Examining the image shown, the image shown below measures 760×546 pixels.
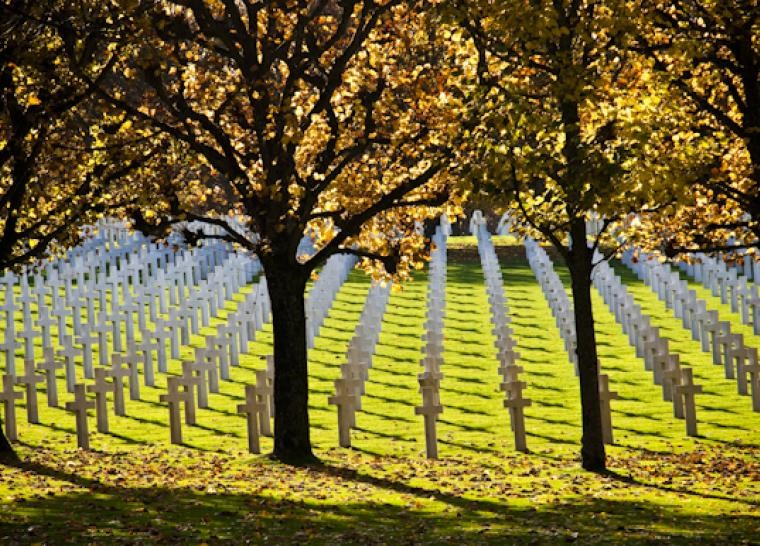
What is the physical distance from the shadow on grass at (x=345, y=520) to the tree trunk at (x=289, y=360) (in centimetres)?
265

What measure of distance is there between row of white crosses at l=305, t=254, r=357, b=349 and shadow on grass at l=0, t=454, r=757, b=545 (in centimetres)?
1376

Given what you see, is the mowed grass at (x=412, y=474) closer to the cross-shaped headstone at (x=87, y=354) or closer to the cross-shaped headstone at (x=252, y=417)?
the cross-shaped headstone at (x=252, y=417)

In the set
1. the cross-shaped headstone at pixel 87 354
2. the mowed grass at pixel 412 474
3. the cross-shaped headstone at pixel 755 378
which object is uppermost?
the cross-shaped headstone at pixel 87 354

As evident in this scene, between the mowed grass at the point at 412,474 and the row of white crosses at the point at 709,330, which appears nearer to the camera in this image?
the mowed grass at the point at 412,474

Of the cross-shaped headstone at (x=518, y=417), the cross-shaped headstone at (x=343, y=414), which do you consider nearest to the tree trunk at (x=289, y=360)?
the cross-shaped headstone at (x=343, y=414)

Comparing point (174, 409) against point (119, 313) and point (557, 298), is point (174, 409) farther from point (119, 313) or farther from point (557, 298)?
point (557, 298)

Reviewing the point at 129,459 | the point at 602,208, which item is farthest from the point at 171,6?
the point at 602,208

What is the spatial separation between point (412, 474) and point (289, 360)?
2.35 m

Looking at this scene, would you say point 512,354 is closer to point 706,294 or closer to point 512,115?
point 512,115

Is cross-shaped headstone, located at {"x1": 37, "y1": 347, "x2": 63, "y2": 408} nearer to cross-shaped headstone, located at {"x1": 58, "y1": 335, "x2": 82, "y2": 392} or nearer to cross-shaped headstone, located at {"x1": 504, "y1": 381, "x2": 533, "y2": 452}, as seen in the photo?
cross-shaped headstone, located at {"x1": 58, "y1": 335, "x2": 82, "y2": 392}

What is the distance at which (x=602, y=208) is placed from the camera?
1280 centimetres

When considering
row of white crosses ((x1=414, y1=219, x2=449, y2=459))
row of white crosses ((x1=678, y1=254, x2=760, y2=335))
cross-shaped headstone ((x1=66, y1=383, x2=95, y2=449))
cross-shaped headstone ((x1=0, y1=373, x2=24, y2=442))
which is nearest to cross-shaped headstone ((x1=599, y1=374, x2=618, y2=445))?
row of white crosses ((x1=414, y1=219, x2=449, y2=459))

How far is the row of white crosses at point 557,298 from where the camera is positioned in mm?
24250

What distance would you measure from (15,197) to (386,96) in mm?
4643
